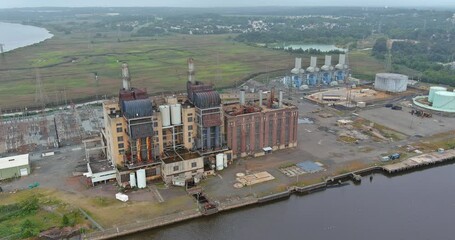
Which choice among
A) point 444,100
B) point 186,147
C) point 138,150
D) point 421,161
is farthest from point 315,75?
point 138,150

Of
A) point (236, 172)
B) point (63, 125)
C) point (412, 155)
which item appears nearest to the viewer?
point (236, 172)

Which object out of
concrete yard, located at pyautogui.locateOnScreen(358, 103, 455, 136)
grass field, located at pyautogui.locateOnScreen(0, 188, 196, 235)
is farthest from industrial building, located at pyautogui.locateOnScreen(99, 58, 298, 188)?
concrete yard, located at pyautogui.locateOnScreen(358, 103, 455, 136)

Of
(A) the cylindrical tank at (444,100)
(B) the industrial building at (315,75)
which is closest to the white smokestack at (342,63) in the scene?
(B) the industrial building at (315,75)

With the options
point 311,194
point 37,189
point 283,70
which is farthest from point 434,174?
point 283,70

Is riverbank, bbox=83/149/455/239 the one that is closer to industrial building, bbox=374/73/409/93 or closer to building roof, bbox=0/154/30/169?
building roof, bbox=0/154/30/169

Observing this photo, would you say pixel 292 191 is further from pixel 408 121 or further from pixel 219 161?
pixel 408 121

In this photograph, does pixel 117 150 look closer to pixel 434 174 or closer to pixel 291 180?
pixel 291 180
